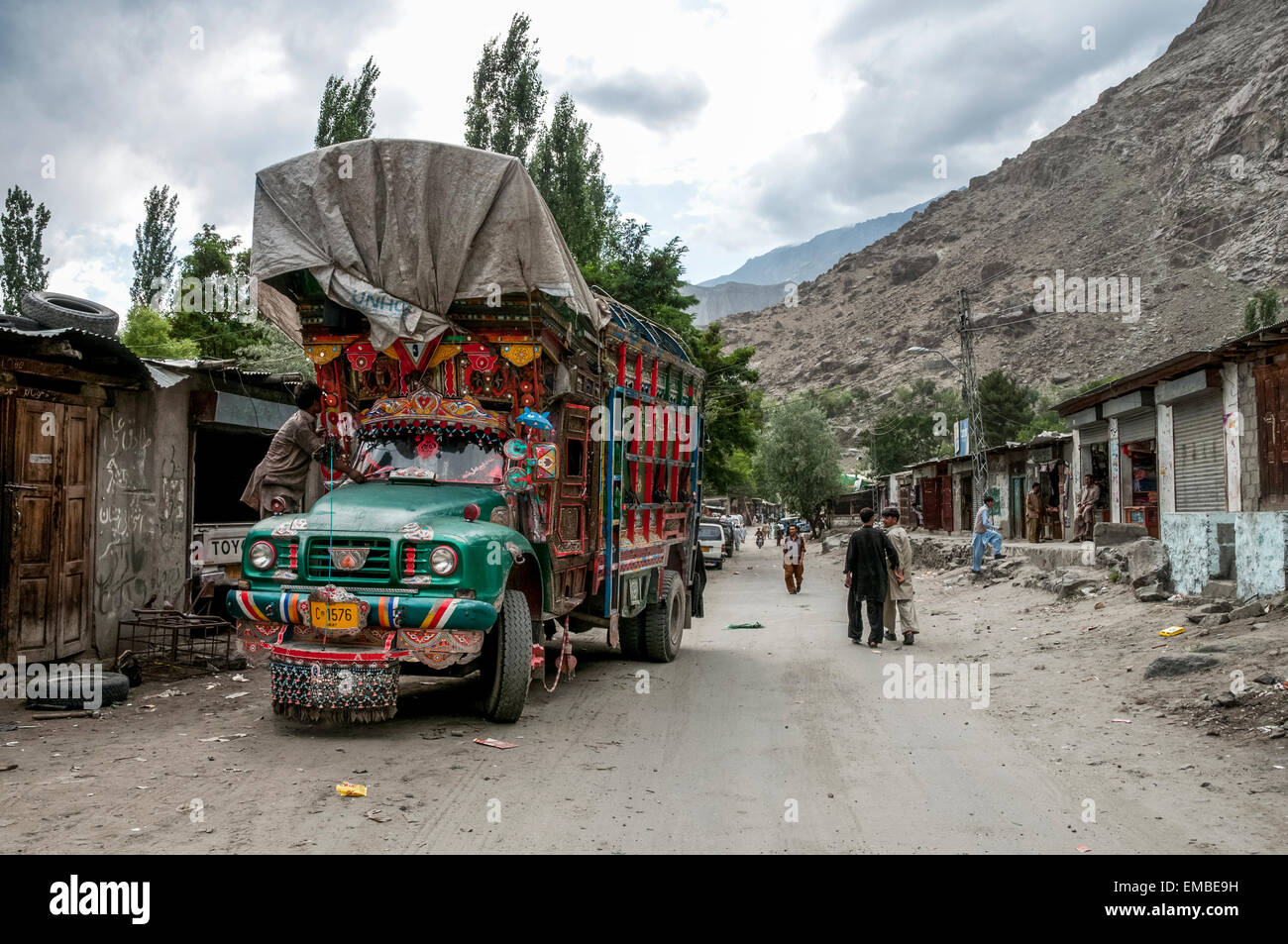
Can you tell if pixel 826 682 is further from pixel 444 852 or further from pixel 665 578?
pixel 444 852

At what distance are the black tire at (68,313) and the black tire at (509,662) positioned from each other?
5032mm

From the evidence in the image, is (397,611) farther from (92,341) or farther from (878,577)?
(878,577)

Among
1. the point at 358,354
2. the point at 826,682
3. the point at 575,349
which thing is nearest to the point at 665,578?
the point at 826,682

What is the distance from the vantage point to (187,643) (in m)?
10.5

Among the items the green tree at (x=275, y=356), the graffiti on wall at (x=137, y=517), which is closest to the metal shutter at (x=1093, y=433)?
the green tree at (x=275, y=356)

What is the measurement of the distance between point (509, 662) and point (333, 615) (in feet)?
4.63

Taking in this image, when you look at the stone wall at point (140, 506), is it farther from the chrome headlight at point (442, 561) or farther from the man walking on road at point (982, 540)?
the man walking on road at point (982, 540)

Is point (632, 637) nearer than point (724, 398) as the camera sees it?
Yes

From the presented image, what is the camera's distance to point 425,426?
7.80m

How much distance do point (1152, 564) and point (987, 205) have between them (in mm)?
144435

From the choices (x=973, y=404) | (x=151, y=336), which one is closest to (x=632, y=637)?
(x=973, y=404)

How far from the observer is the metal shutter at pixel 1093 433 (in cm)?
2483

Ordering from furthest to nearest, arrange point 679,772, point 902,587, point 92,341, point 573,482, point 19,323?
1. point 902,587
2. point 573,482
3. point 92,341
4. point 19,323
5. point 679,772

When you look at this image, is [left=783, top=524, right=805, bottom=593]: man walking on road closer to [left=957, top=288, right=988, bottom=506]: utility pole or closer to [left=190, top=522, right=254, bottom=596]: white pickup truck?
[left=957, top=288, right=988, bottom=506]: utility pole
